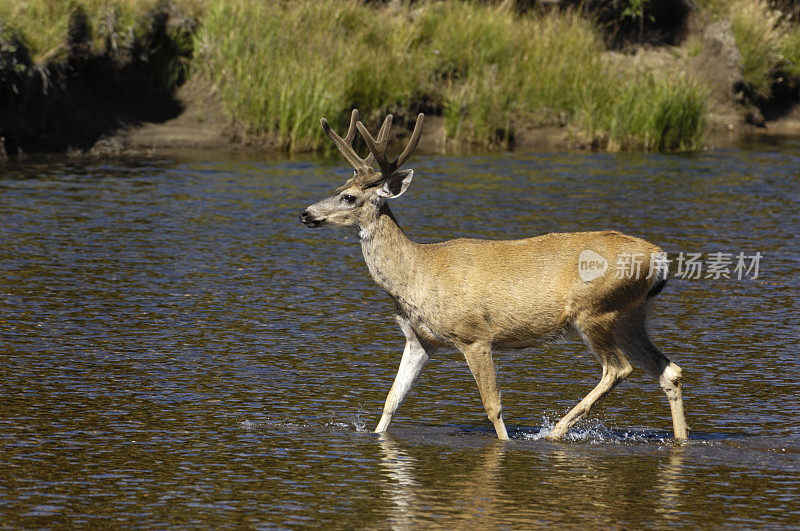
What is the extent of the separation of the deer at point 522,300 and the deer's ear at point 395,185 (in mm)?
14

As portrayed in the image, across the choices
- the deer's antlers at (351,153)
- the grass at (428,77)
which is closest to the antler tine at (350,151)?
the deer's antlers at (351,153)

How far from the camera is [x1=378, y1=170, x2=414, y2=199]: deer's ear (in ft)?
26.9

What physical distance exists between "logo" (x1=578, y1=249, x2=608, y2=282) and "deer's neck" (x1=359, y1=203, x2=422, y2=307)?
1.01 m

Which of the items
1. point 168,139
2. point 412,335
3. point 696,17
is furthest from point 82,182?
point 696,17

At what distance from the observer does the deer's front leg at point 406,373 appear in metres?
7.79

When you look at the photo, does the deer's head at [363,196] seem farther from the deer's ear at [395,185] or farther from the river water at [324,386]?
the river water at [324,386]

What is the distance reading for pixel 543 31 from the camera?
25.3 m

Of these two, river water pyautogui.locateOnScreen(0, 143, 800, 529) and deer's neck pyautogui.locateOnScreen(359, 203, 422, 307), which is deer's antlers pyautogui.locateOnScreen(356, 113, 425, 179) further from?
river water pyautogui.locateOnScreen(0, 143, 800, 529)

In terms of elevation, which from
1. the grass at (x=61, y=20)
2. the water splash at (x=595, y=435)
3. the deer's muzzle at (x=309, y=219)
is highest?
the grass at (x=61, y=20)

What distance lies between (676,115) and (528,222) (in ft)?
27.5

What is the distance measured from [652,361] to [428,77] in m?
16.7

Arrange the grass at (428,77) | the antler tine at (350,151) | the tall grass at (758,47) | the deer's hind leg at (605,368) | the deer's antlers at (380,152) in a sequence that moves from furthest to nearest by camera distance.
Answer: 1. the tall grass at (758,47)
2. the grass at (428,77)
3. the antler tine at (350,151)
4. the deer's antlers at (380,152)
5. the deer's hind leg at (605,368)

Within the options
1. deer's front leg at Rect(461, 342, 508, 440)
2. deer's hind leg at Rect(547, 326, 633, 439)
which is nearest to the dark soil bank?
deer's front leg at Rect(461, 342, 508, 440)

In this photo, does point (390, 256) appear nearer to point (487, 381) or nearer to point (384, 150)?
point (384, 150)
